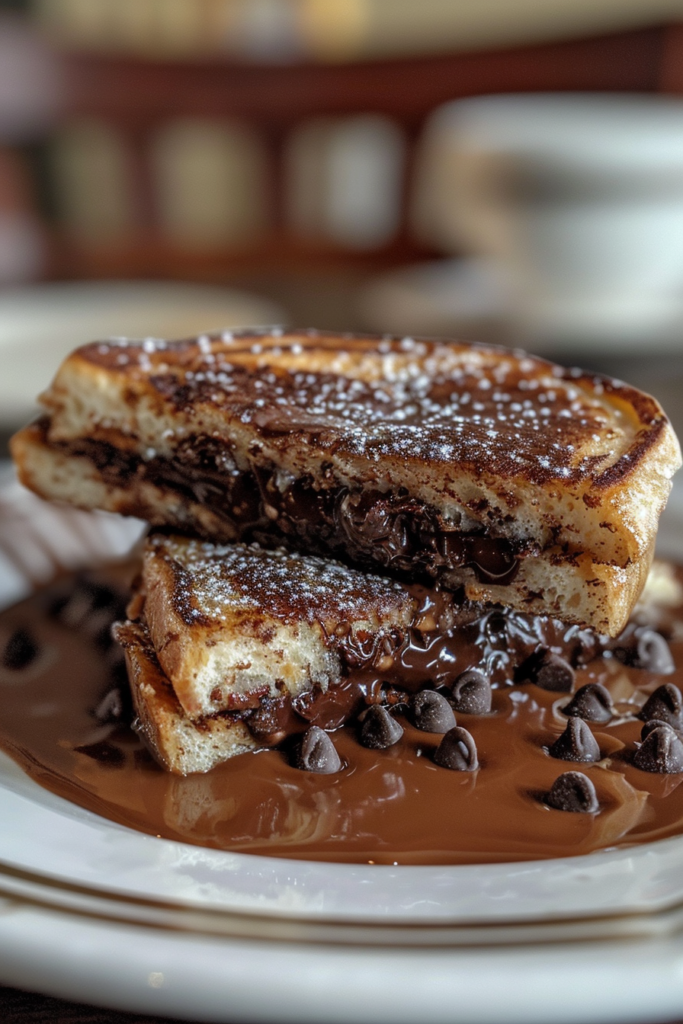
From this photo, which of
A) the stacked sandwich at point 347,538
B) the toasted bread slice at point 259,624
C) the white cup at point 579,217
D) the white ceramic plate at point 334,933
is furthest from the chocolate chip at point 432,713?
the white cup at point 579,217

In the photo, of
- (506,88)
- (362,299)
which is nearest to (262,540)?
(362,299)

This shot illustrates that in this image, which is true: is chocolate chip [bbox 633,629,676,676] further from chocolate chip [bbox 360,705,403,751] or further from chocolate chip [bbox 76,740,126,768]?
chocolate chip [bbox 76,740,126,768]

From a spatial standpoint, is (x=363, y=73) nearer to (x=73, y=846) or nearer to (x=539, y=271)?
(x=539, y=271)

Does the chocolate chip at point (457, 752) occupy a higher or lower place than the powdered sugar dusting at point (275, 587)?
lower

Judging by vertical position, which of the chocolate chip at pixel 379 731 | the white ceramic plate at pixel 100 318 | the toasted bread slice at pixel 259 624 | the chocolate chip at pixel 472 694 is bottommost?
the white ceramic plate at pixel 100 318

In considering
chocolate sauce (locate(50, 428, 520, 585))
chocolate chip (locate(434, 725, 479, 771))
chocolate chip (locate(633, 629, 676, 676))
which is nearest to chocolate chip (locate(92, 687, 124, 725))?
chocolate sauce (locate(50, 428, 520, 585))

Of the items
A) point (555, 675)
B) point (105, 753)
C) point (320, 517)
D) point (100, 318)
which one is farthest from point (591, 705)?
point (100, 318)

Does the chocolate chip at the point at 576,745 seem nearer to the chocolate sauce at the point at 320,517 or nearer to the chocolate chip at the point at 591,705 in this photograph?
the chocolate chip at the point at 591,705
